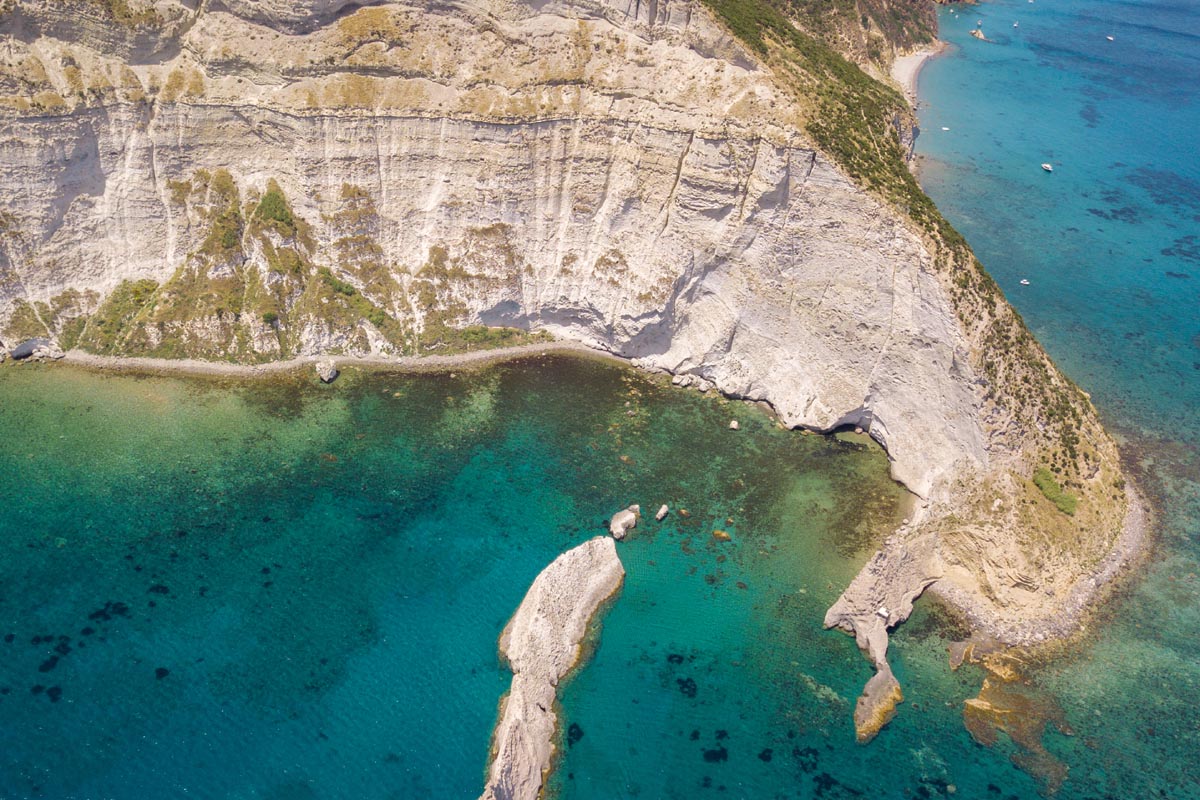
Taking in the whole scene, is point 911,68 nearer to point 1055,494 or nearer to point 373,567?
point 1055,494

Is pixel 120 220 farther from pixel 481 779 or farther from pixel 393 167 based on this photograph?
pixel 481 779

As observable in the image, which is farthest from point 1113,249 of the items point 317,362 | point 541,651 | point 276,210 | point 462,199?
point 276,210

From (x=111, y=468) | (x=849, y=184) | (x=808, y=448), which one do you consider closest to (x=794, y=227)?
(x=849, y=184)

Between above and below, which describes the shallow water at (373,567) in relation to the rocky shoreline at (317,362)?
below

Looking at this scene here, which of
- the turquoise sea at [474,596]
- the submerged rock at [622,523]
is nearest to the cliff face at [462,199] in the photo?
the turquoise sea at [474,596]

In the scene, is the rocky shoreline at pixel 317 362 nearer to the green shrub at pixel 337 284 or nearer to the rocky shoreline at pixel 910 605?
the green shrub at pixel 337 284
